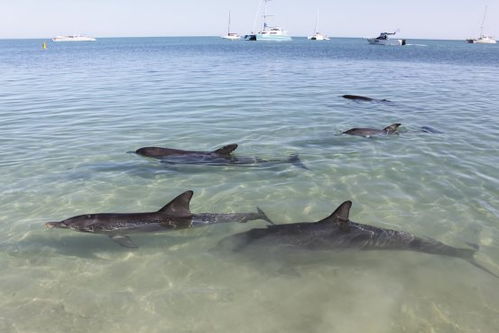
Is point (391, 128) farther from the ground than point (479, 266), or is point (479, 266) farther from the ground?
point (391, 128)

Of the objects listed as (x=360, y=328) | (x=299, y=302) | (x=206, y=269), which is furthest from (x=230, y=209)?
(x=360, y=328)

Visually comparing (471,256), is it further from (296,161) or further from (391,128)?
(391,128)

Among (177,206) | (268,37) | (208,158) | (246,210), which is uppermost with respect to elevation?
(268,37)

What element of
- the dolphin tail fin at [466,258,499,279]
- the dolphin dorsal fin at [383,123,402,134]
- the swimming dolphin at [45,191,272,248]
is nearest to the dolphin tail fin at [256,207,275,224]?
the swimming dolphin at [45,191,272,248]

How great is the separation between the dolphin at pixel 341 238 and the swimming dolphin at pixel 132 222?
957 millimetres

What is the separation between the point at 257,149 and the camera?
13.5 metres

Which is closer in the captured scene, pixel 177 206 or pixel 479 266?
pixel 479 266

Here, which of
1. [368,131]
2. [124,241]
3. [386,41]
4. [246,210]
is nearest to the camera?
[124,241]

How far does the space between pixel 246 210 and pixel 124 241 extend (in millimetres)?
2790

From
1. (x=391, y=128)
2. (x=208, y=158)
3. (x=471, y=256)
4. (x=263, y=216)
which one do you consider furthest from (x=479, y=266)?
(x=391, y=128)

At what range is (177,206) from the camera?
7598mm

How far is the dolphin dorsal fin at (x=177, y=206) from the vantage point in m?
7.50

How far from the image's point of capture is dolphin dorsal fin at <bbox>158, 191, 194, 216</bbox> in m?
7.50

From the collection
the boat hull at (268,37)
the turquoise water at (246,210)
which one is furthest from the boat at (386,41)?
the turquoise water at (246,210)
